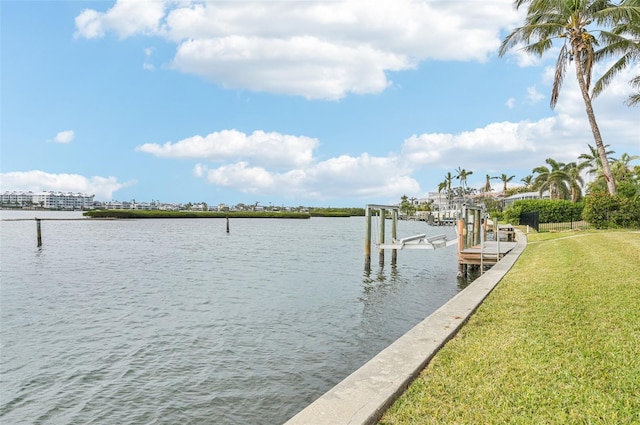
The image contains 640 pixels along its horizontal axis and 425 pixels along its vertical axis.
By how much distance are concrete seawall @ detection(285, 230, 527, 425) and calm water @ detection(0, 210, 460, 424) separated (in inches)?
62.2

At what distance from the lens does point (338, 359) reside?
8.17 metres

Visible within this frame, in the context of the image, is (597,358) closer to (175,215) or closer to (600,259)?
(600,259)

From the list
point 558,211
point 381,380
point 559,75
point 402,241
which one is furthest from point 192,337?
point 558,211

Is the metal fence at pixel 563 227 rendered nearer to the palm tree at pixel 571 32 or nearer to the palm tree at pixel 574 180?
the palm tree at pixel 571 32

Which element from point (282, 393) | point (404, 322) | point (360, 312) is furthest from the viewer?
point (360, 312)

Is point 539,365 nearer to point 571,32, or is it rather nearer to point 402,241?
point 402,241

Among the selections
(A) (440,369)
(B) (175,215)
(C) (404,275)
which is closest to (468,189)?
(B) (175,215)

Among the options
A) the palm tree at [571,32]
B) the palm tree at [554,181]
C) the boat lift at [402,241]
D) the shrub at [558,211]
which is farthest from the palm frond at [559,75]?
the palm tree at [554,181]

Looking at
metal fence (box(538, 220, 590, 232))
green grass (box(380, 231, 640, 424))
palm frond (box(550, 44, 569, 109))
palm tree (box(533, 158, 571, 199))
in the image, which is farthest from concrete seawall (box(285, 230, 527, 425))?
palm tree (box(533, 158, 571, 199))

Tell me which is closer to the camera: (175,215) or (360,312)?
(360,312)

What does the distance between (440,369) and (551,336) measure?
2.10 m

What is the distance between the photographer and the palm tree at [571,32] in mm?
24688

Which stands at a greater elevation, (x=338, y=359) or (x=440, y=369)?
(x=440, y=369)

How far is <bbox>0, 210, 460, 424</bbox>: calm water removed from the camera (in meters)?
6.57
